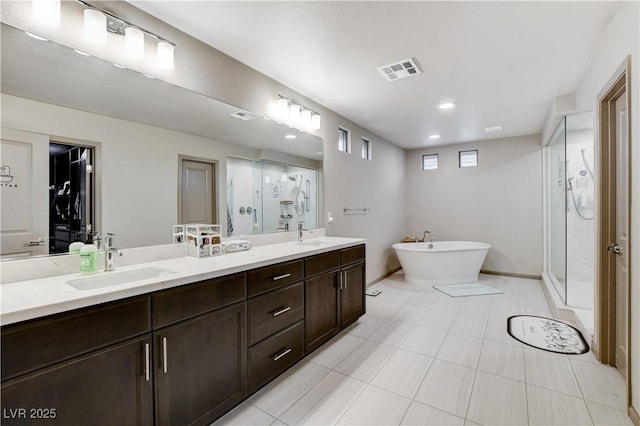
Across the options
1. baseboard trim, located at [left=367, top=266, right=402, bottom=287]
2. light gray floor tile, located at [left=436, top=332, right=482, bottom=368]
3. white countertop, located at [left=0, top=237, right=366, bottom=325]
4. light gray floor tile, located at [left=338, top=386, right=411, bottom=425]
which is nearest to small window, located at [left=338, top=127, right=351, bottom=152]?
baseboard trim, located at [left=367, top=266, right=402, bottom=287]

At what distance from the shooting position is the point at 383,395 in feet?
6.29

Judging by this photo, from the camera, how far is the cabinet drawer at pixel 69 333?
98 cm

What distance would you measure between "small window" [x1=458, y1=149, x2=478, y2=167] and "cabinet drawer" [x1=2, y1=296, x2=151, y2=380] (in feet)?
18.7

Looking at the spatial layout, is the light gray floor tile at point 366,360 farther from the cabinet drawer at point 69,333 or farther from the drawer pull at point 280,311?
the cabinet drawer at point 69,333

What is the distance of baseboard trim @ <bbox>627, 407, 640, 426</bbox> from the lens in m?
1.56

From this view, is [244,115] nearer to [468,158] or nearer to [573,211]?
[573,211]

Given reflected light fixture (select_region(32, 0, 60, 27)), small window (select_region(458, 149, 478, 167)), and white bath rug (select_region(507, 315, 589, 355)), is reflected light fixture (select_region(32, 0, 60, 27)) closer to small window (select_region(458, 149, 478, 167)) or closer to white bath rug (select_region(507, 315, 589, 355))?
white bath rug (select_region(507, 315, 589, 355))

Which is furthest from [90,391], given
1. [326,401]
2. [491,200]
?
[491,200]

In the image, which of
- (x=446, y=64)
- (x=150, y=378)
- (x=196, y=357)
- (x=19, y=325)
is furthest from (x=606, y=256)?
(x=19, y=325)

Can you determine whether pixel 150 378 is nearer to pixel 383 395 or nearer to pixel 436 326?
pixel 383 395

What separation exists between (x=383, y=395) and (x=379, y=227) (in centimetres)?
321

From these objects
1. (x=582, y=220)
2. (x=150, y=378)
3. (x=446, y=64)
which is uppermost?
(x=446, y=64)

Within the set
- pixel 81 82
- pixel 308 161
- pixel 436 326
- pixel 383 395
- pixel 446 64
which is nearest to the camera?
pixel 81 82

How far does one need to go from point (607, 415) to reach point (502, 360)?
2.24ft
